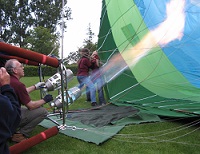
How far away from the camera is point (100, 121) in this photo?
3740 millimetres

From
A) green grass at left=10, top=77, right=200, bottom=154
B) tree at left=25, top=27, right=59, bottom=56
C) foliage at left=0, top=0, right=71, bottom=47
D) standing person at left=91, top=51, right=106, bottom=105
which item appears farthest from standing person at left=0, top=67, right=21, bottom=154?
foliage at left=0, top=0, right=71, bottom=47

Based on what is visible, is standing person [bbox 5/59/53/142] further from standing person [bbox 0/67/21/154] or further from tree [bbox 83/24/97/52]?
tree [bbox 83/24/97/52]

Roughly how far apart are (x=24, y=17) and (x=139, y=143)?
97.4 ft

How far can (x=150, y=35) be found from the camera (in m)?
3.87

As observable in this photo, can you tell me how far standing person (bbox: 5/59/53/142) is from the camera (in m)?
2.67

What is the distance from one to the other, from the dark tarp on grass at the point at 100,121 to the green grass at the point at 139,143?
0.32ft

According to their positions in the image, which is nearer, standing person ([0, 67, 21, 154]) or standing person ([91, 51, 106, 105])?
standing person ([0, 67, 21, 154])

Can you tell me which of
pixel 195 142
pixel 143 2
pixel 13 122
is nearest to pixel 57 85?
pixel 13 122

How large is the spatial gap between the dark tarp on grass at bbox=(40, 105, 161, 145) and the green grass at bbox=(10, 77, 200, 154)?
10 cm

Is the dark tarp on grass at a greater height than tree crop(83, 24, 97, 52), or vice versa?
tree crop(83, 24, 97, 52)

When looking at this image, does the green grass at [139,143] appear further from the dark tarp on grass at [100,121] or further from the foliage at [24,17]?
the foliage at [24,17]

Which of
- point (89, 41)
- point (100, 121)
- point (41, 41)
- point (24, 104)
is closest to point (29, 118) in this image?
point (24, 104)

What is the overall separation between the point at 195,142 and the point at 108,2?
2789 millimetres

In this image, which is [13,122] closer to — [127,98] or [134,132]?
[134,132]
